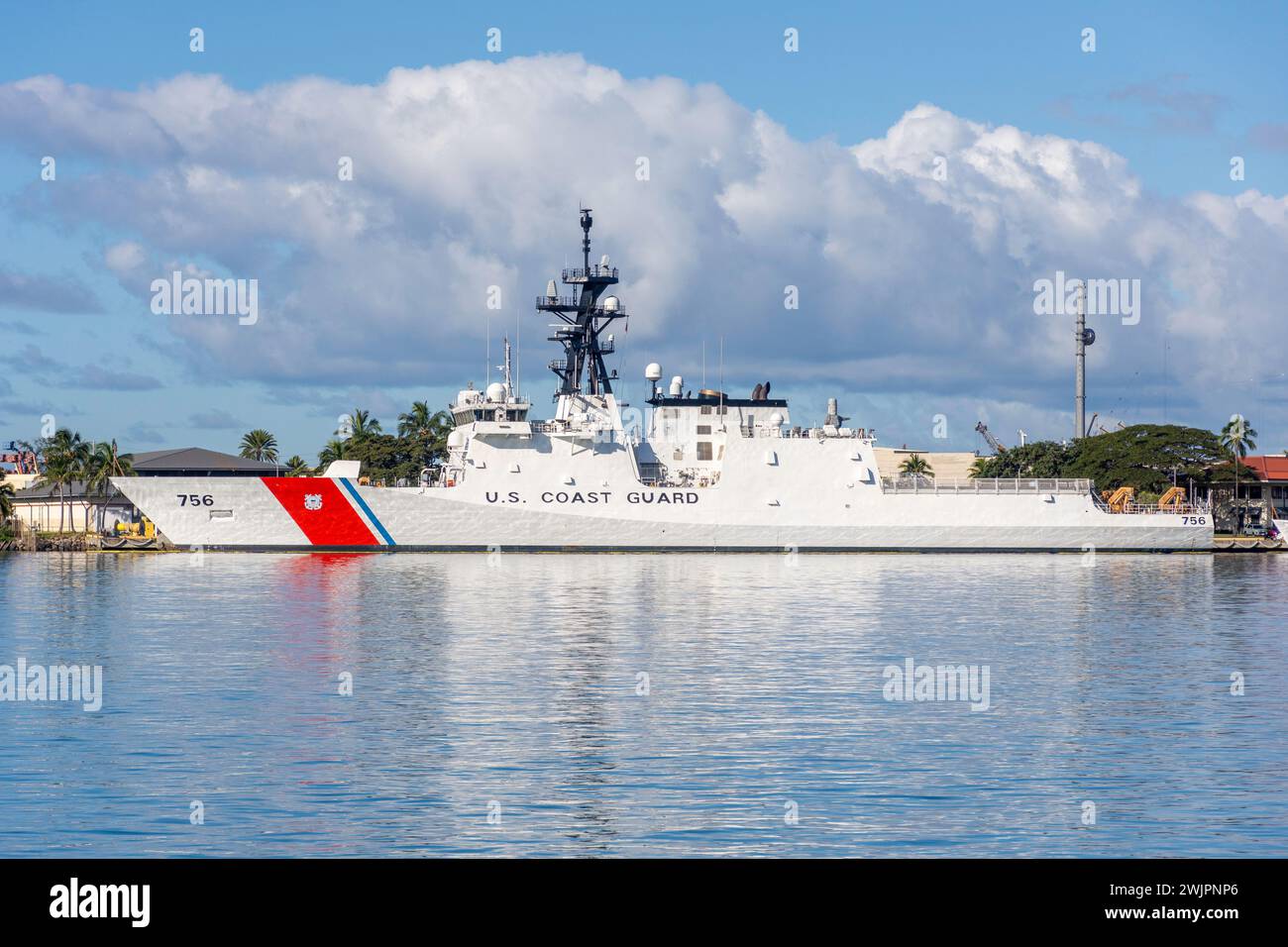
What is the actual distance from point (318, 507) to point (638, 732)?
135 feet

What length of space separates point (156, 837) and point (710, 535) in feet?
156

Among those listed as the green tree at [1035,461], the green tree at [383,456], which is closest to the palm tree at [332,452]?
the green tree at [383,456]

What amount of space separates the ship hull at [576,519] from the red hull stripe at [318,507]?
42 mm

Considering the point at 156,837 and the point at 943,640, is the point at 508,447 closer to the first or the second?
the point at 943,640

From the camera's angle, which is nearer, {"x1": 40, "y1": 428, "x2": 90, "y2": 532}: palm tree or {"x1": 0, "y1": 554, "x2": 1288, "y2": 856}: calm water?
{"x1": 0, "y1": 554, "x2": 1288, "y2": 856}: calm water

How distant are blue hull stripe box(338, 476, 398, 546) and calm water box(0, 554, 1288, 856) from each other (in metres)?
20.0

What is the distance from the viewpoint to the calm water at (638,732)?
12.2 metres

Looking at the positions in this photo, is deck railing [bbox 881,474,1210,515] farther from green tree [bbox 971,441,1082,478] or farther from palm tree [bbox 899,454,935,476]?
palm tree [bbox 899,454,935,476]

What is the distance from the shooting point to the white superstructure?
56.3 metres

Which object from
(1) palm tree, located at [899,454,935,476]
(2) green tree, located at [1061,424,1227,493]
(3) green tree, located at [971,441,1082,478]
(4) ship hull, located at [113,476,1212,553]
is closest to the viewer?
(4) ship hull, located at [113,476,1212,553]

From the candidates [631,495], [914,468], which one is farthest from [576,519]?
[914,468]

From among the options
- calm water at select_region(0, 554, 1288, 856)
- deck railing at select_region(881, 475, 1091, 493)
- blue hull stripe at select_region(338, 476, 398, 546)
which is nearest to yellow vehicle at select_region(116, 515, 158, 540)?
blue hull stripe at select_region(338, 476, 398, 546)

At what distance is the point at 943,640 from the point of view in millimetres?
27094
